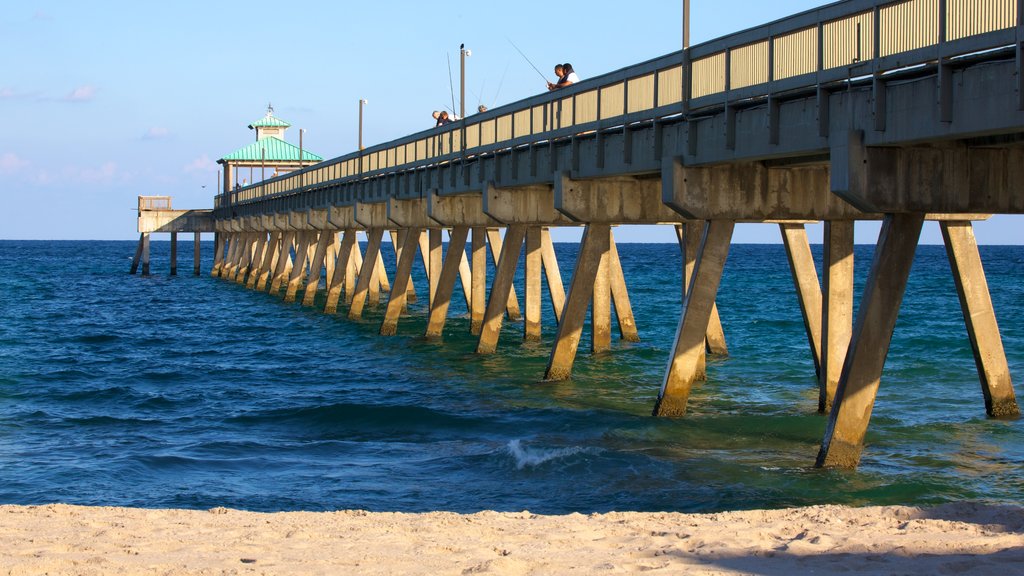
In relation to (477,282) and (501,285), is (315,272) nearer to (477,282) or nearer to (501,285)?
(477,282)

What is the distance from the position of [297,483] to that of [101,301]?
1800 inches

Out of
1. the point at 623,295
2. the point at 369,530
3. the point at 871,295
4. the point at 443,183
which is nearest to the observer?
the point at 369,530

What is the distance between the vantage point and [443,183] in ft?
98.8

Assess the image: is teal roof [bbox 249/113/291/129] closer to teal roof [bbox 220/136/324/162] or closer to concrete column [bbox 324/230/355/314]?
teal roof [bbox 220/136/324/162]

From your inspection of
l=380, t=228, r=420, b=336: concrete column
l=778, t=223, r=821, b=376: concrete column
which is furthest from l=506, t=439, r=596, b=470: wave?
l=380, t=228, r=420, b=336: concrete column

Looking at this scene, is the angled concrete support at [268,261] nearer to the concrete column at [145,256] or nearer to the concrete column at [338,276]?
the concrete column at [338,276]

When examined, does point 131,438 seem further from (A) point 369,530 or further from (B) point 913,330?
(B) point 913,330

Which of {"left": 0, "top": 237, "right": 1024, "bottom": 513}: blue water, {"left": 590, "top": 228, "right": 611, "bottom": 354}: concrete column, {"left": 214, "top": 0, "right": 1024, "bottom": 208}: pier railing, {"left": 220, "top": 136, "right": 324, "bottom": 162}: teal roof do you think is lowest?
{"left": 0, "top": 237, "right": 1024, "bottom": 513}: blue water

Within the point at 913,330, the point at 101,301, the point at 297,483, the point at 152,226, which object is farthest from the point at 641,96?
the point at 152,226

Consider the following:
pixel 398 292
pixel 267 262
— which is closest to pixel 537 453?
pixel 398 292

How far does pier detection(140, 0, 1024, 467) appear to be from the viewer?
12.8 m

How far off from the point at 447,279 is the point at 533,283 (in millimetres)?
2782

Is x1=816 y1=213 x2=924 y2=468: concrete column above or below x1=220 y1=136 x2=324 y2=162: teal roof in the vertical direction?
below

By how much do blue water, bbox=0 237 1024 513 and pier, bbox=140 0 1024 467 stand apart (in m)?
1.05
